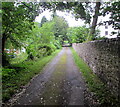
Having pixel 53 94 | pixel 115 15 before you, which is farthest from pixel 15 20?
pixel 115 15

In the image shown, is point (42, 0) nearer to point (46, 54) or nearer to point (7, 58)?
point (7, 58)

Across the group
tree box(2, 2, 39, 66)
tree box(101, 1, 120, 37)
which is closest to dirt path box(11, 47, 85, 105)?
tree box(101, 1, 120, 37)

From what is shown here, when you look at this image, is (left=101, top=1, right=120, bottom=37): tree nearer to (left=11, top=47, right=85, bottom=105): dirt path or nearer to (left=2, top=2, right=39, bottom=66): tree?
(left=11, top=47, right=85, bottom=105): dirt path

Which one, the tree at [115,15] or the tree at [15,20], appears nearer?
the tree at [115,15]

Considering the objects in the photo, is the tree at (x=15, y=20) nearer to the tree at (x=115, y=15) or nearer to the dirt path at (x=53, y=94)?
the dirt path at (x=53, y=94)

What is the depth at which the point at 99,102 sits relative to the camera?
337 centimetres

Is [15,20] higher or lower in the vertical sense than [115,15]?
higher

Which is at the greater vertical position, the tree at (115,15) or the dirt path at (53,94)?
the tree at (115,15)

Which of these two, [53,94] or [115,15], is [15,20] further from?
[115,15]

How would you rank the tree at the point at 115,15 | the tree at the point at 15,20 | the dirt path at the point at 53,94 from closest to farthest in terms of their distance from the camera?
the dirt path at the point at 53,94 → the tree at the point at 115,15 → the tree at the point at 15,20

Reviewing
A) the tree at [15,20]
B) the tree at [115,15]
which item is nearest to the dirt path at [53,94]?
the tree at [115,15]

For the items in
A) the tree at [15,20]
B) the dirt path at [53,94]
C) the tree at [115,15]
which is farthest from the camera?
the tree at [15,20]

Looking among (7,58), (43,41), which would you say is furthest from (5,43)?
(43,41)

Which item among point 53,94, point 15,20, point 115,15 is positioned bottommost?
point 53,94
